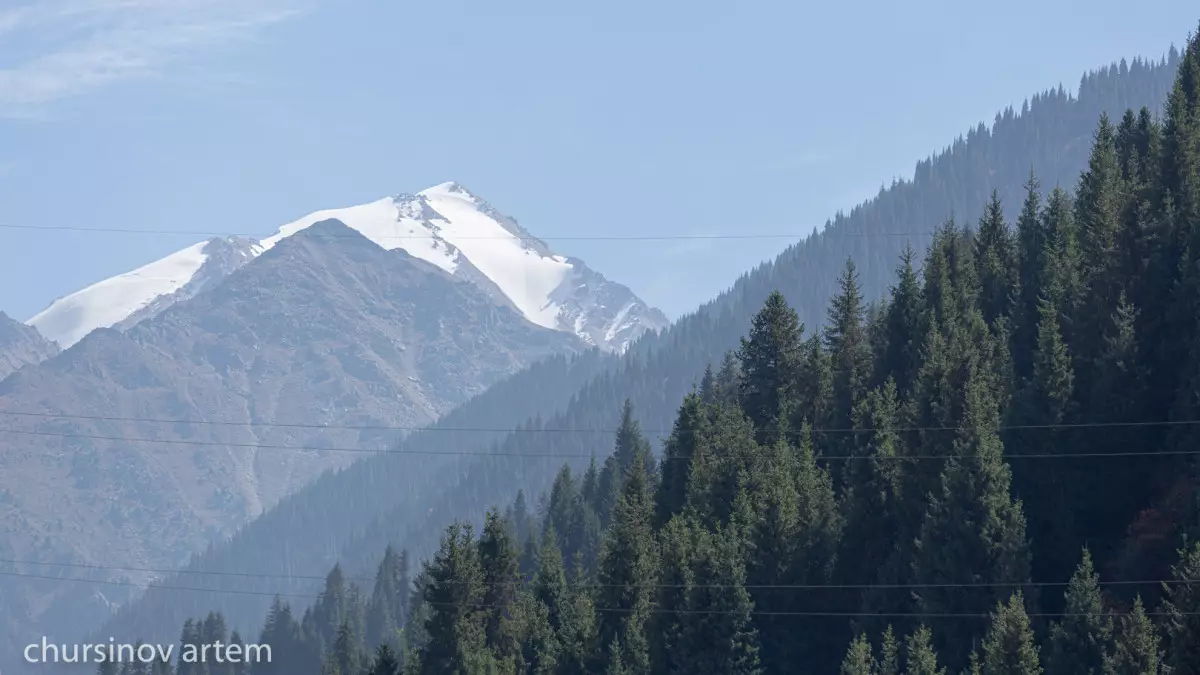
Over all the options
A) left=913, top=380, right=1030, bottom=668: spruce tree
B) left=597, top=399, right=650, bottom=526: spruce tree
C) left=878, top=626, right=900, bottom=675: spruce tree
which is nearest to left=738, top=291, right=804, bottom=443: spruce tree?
left=913, top=380, right=1030, bottom=668: spruce tree

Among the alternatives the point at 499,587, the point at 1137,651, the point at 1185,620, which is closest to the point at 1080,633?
the point at 1137,651

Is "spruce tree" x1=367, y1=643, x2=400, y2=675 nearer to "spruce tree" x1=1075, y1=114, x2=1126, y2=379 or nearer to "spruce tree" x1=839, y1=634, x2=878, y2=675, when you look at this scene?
"spruce tree" x1=839, y1=634, x2=878, y2=675

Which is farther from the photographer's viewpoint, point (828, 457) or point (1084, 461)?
point (828, 457)

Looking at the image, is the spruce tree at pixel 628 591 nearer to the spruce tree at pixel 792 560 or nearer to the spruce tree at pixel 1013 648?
the spruce tree at pixel 792 560

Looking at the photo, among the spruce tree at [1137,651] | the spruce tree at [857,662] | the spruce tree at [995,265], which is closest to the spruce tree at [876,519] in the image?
the spruce tree at [857,662]

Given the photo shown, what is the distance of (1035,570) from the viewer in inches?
2719

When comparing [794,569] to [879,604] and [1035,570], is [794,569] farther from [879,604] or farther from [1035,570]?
[1035,570]

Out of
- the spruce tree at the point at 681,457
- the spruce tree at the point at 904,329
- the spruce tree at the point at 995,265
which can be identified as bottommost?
the spruce tree at the point at 681,457

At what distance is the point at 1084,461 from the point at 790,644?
46.8ft

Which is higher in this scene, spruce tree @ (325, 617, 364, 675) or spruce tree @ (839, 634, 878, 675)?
spruce tree @ (325, 617, 364, 675)

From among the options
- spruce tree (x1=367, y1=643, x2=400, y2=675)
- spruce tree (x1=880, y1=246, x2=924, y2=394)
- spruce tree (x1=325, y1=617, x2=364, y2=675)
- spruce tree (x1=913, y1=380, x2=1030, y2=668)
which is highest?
spruce tree (x1=880, y1=246, x2=924, y2=394)

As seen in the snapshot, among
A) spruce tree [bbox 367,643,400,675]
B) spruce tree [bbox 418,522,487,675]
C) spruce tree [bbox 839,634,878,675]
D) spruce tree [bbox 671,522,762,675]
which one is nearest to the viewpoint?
spruce tree [bbox 839,634,878,675]

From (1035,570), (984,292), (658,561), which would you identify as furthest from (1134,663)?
(984,292)

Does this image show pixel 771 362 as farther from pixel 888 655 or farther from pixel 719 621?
pixel 888 655
